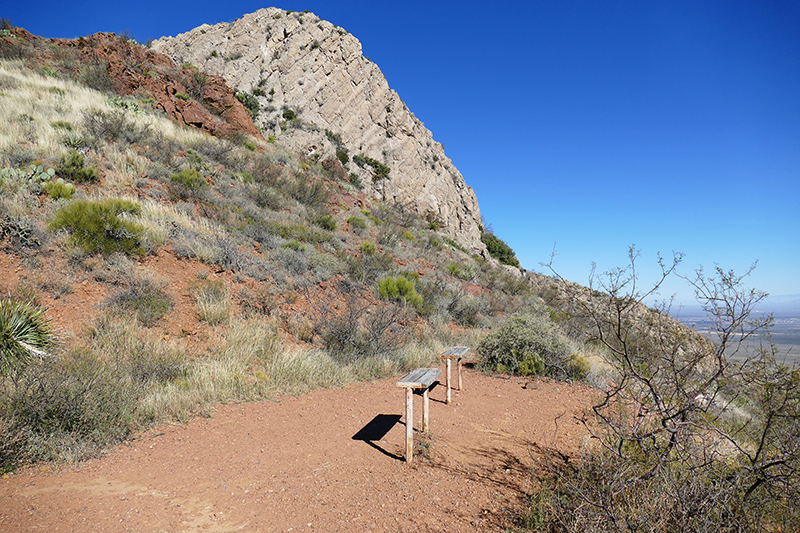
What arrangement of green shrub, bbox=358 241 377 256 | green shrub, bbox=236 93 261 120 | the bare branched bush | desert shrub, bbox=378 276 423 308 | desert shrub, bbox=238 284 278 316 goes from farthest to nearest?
1. green shrub, bbox=236 93 261 120
2. green shrub, bbox=358 241 377 256
3. desert shrub, bbox=378 276 423 308
4. desert shrub, bbox=238 284 278 316
5. the bare branched bush

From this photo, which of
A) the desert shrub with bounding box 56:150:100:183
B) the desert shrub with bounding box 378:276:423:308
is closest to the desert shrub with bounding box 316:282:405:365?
the desert shrub with bounding box 378:276:423:308

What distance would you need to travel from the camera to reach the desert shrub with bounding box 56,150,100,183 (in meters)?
9.07

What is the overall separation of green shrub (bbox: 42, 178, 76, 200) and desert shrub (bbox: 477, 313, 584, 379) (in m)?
9.74

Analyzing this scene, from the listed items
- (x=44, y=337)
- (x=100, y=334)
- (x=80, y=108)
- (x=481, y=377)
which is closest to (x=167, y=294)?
(x=100, y=334)

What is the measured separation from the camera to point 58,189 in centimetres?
823

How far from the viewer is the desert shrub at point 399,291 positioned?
10.7 meters

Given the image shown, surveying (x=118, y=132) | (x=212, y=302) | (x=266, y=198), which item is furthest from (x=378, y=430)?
(x=118, y=132)

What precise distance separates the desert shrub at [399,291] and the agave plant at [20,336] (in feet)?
22.8

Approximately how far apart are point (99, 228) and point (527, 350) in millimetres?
8970

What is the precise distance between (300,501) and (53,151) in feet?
36.8

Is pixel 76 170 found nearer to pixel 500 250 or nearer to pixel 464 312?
pixel 464 312

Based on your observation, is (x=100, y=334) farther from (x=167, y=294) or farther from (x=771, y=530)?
(x=771, y=530)

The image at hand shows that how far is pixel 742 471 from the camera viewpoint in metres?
2.29

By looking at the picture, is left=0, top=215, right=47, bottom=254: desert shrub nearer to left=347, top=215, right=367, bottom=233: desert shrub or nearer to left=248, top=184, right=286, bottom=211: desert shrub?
left=248, top=184, right=286, bottom=211: desert shrub
